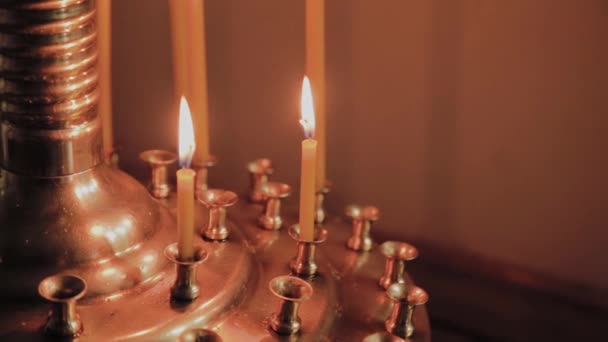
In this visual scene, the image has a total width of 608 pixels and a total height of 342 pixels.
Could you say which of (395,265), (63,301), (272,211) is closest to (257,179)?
(272,211)

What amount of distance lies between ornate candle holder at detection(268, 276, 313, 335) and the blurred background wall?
1.33 feet

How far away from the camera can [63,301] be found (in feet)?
1.68

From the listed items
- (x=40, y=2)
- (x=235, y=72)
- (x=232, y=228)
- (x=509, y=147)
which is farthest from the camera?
(x=235, y=72)

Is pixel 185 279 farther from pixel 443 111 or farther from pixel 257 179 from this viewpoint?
pixel 443 111

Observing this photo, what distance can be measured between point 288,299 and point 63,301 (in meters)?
0.14

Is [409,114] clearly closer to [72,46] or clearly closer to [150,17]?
[150,17]

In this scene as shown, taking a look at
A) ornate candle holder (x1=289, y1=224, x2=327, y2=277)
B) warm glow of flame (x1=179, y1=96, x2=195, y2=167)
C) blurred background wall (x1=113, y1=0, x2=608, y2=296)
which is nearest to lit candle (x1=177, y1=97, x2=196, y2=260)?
warm glow of flame (x1=179, y1=96, x2=195, y2=167)

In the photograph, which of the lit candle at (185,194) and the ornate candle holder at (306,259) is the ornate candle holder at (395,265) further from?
the lit candle at (185,194)

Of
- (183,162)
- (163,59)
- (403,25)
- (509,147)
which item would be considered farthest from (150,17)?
(183,162)

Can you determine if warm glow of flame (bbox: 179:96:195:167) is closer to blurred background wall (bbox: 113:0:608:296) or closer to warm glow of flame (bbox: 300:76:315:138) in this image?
warm glow of flame (bbox: 300:76:315:138)

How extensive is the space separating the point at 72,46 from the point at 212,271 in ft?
0.60

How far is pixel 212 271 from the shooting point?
2.03 ft

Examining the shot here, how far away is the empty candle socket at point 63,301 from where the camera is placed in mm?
521

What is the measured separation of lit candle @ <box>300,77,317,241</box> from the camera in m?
0.59
